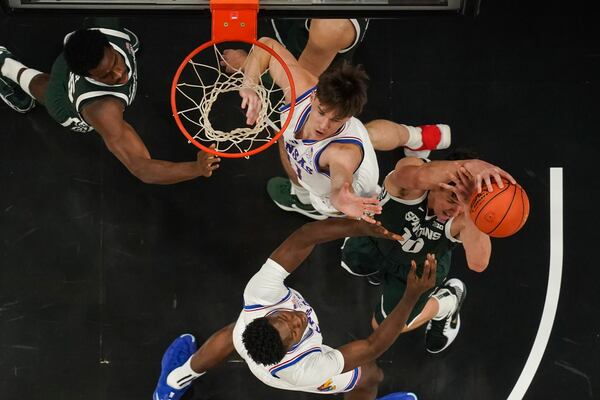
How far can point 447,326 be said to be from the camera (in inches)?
183

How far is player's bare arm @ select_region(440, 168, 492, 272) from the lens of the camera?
11.4ft

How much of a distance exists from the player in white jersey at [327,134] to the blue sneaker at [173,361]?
126 cm

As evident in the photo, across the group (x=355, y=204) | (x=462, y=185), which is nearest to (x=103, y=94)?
(x=355, y=204)

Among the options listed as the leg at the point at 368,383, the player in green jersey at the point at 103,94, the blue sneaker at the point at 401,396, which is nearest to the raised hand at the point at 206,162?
the player in green jersey at the point at 103,94

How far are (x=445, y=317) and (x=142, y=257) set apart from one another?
6.60 ft

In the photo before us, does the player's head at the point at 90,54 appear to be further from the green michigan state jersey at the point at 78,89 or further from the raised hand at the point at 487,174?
the raised hand at the point at 487,174

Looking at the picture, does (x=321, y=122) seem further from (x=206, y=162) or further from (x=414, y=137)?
(x=414, y=137)

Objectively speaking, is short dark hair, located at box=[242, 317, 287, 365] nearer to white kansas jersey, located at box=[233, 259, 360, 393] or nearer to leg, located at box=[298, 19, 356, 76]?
white kansas jersey, located at box=[233, 259, 360, 393]

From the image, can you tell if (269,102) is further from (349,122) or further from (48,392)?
(48,392)

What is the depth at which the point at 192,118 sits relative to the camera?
470 cm

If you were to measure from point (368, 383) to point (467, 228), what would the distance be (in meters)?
1.16

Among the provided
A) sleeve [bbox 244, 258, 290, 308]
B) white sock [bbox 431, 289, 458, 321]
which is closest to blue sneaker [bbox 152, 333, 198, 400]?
sleeve [bbox 244, 258, 290, 308]

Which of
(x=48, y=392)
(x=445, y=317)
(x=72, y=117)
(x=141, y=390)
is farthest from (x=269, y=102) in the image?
(x=48, y=392)

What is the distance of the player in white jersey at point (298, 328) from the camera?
11.9ft
